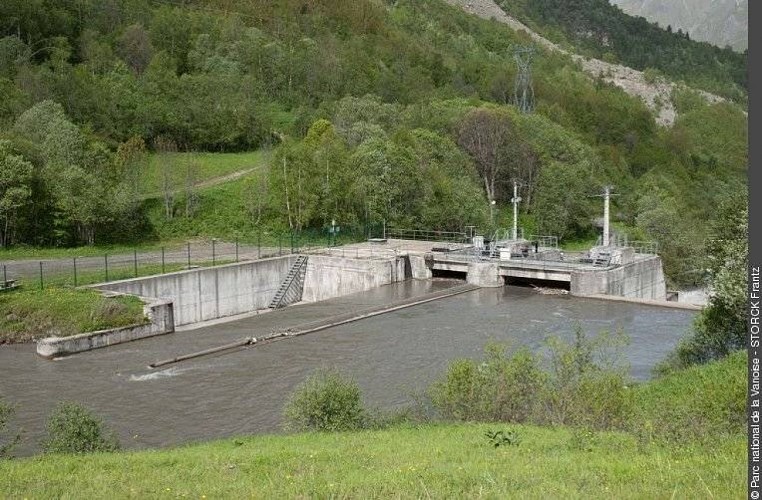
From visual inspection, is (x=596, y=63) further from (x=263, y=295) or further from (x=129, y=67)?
(x=263, y=295)

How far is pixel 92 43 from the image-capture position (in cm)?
8750

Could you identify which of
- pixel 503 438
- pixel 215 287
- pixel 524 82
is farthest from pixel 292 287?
pixel 524 82

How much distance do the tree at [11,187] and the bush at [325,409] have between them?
107 feet

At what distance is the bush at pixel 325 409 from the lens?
17.9 meters

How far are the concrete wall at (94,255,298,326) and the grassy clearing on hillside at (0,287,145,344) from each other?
7.55 feet

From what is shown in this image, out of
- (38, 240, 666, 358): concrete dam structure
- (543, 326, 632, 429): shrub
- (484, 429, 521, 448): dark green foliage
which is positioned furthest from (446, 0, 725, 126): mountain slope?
(484, 429, 521, 448): dark green foliage

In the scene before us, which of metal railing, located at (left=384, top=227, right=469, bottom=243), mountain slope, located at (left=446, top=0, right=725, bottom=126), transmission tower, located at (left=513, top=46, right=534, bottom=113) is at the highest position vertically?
mountain slope, located at (left=446, top=0, right=725, bottom=126)

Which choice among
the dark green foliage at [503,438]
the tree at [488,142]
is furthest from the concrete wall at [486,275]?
the tree at [488,142]

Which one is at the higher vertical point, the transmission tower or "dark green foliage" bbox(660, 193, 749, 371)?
the transmission tower

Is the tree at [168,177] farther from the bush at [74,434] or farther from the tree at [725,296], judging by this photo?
the tree at [725,296]

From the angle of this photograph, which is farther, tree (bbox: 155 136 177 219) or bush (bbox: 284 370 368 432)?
tree (bbox: 155 136 177 219)

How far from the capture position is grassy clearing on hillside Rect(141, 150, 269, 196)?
59438 mm

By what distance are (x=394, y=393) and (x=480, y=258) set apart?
22148mm

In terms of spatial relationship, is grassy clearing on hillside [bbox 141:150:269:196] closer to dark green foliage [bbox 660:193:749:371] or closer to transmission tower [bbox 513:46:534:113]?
transmission tower [bbox 513:46:534:113]
